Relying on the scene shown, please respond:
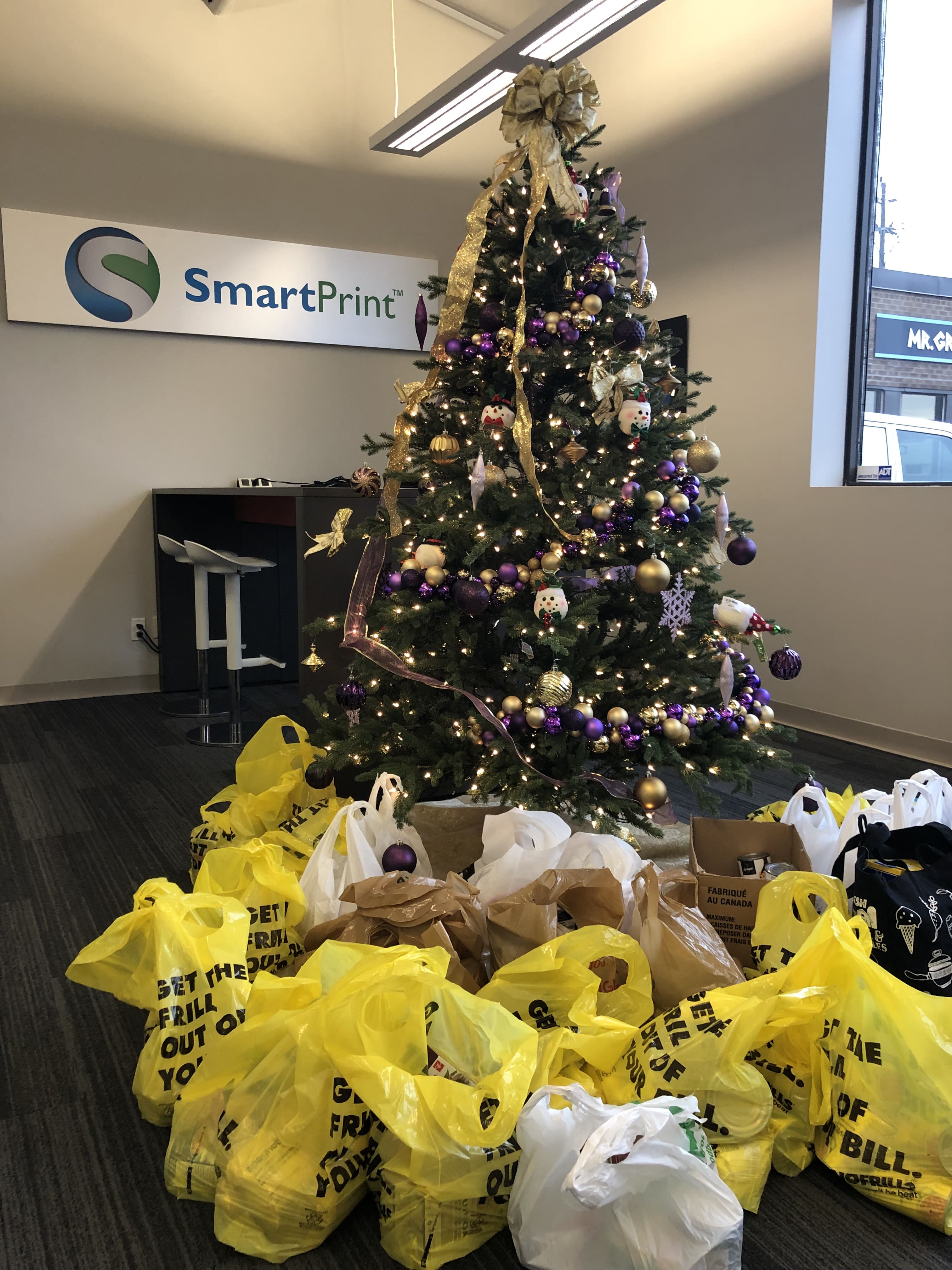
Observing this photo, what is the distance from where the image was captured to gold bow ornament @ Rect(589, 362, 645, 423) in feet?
6.63

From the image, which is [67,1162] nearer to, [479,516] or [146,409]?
[479,516]

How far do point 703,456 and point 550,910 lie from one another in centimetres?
112

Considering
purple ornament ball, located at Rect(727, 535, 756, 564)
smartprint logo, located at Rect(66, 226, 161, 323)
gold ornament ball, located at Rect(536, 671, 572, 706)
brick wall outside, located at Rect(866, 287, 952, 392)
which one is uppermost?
smartprint logo, located at Rect(66, 226, 161, 323)

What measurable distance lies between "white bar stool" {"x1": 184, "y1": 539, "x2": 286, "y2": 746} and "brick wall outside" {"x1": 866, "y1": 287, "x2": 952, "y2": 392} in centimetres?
251

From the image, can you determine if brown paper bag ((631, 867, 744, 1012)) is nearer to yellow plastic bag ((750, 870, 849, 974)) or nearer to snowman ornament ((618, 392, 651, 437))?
yellow plastic bag ((750, 870, 849, 974))

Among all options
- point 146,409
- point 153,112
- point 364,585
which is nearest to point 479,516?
point 364,585

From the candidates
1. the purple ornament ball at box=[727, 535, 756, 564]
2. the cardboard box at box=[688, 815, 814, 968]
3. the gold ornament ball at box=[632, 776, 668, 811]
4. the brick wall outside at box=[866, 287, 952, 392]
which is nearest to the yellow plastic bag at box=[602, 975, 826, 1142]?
the cardboard box at box=[688, 815, 814, 968]

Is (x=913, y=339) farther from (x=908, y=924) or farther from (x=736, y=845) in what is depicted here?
(x=908, y=924)

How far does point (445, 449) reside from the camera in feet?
6.98

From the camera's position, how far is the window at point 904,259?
343cm

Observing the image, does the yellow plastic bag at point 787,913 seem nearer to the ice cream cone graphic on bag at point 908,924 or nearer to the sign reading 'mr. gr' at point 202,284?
the ice cream cone graphic on bag at point 908,924

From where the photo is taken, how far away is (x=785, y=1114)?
1.28m

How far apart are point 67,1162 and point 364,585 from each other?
1.33m

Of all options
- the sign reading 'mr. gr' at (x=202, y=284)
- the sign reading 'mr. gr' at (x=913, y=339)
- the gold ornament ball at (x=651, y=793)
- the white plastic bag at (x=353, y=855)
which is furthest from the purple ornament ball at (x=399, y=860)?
the sign reading 'mr. gr' at (x=202, y=284)
